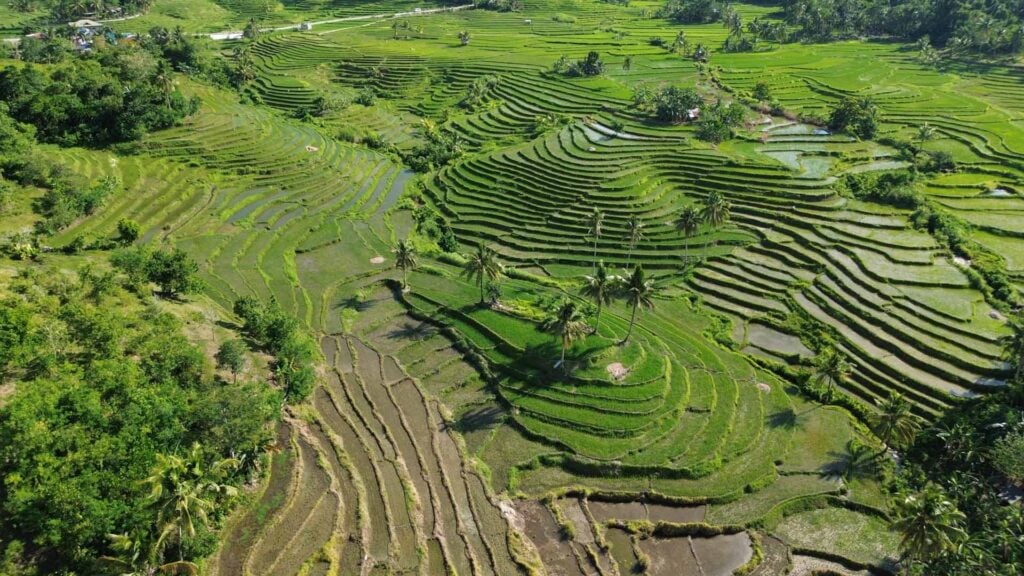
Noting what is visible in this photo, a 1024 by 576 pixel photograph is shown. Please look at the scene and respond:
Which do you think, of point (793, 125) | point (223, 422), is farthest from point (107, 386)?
point (793, 125)

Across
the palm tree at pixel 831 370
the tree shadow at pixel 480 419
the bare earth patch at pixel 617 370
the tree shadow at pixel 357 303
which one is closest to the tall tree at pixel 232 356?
the tree shadow at pixel 357 303

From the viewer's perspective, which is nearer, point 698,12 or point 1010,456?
point 1010,456

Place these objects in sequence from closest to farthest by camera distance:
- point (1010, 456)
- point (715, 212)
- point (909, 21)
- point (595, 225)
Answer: point (1010, 456) < point (715, 212) < point (595, 225) < point (909, 21)

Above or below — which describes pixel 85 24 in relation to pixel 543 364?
above

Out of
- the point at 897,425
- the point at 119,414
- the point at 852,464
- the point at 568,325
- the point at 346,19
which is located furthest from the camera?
the point at 346,19

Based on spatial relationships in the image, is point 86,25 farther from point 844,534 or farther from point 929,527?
point 929,527

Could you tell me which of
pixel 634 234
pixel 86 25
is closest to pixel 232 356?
pixel 634 234
